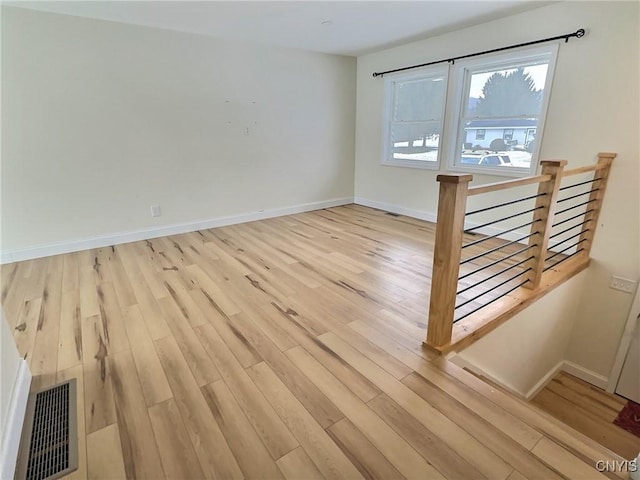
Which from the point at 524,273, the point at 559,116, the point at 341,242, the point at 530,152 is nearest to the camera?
the point at 524,273

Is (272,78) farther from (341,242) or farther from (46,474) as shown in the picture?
(46,474)

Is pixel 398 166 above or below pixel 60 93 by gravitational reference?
below

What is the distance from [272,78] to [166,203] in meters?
2.16

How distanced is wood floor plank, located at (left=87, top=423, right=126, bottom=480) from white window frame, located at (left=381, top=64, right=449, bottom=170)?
4.20 meters

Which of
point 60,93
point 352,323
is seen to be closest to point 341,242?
point 352,323

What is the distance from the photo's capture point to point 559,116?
3.11 metres

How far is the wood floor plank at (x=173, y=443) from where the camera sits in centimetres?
124

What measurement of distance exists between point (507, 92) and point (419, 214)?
1771mm

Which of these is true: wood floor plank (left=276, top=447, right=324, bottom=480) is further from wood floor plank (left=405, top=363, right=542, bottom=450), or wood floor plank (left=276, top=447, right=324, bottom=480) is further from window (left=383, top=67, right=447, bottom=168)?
window (left=383, top=67, right=447, bottom=168)

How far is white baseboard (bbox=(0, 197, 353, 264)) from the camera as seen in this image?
3309 millimetres

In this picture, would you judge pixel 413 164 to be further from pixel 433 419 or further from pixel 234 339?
pixel 433 419

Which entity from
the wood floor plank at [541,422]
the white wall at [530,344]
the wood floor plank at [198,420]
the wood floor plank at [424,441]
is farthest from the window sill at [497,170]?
the wood floor plank at [198,420]

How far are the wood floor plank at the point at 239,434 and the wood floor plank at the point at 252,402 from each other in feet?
0.08

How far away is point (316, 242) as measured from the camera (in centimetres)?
376
